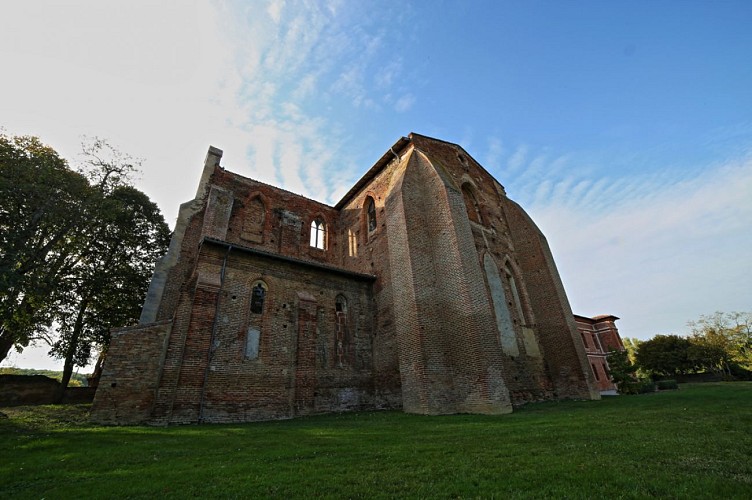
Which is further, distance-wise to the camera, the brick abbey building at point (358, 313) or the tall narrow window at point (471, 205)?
the tall narrow window at point (471, 205)

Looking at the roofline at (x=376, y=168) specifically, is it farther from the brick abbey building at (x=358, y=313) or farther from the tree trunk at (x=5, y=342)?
the tree trunk at (x=5, y=342)

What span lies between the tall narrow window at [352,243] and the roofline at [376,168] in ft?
7.54

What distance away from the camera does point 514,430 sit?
20.8ft

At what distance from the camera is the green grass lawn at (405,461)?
3.25 metres

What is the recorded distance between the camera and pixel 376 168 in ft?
56.9

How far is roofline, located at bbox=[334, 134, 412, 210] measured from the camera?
52.8 ft

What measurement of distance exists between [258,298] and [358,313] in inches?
168

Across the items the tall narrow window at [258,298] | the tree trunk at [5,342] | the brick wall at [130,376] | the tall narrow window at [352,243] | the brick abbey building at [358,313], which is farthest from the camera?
the tall narrow window at [352,243]

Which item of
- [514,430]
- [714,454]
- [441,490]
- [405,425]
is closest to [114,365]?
[405,425]

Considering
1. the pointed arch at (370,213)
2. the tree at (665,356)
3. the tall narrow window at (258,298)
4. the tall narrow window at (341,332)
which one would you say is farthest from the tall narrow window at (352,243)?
the tree at (665,356)

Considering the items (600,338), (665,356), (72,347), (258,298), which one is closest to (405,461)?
(258,298)

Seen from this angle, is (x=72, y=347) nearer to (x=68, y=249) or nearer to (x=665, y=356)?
(x=68, y=249)

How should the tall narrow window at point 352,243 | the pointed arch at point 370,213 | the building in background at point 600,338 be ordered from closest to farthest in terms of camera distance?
the pointed arch at point 370,213 < the tall narrow window at point 352,243 < the building in background at point 600,338

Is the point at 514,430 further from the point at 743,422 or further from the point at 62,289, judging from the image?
the point at 62,289
